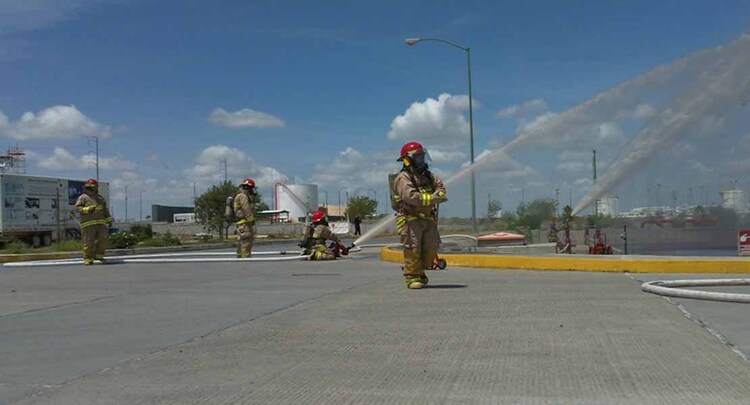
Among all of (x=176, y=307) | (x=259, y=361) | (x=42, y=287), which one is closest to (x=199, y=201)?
(x=42, y=287)

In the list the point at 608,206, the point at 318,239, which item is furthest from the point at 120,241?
the point at 608,206

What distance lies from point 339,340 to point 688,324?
10.8 ft

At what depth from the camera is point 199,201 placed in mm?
51031

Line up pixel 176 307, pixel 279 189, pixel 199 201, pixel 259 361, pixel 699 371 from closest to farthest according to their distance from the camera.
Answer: pixel 699 371
pixel 259 361
pixel 176 307
pixel 199 201
pixel 279 189

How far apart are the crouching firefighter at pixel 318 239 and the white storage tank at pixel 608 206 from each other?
611cm

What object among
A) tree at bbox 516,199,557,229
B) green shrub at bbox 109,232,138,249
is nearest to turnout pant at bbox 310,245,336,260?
tree at bbox 516,199,557,229

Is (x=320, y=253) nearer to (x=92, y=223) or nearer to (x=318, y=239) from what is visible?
(x=318, y=239)

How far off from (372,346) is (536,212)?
9477 millimetres

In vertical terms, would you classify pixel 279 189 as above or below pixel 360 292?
above

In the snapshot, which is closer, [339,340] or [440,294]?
[339,340]

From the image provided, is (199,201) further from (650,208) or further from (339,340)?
(339,340)

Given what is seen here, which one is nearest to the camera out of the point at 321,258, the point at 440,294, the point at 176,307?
A: the point at 176,307

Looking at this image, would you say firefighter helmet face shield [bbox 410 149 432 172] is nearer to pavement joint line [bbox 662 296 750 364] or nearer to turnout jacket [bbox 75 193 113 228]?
pavement joint line [bbox 662 296 750 364]

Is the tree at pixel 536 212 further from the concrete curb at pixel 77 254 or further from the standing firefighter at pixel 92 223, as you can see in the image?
the concrete curb at pixel 77 254
